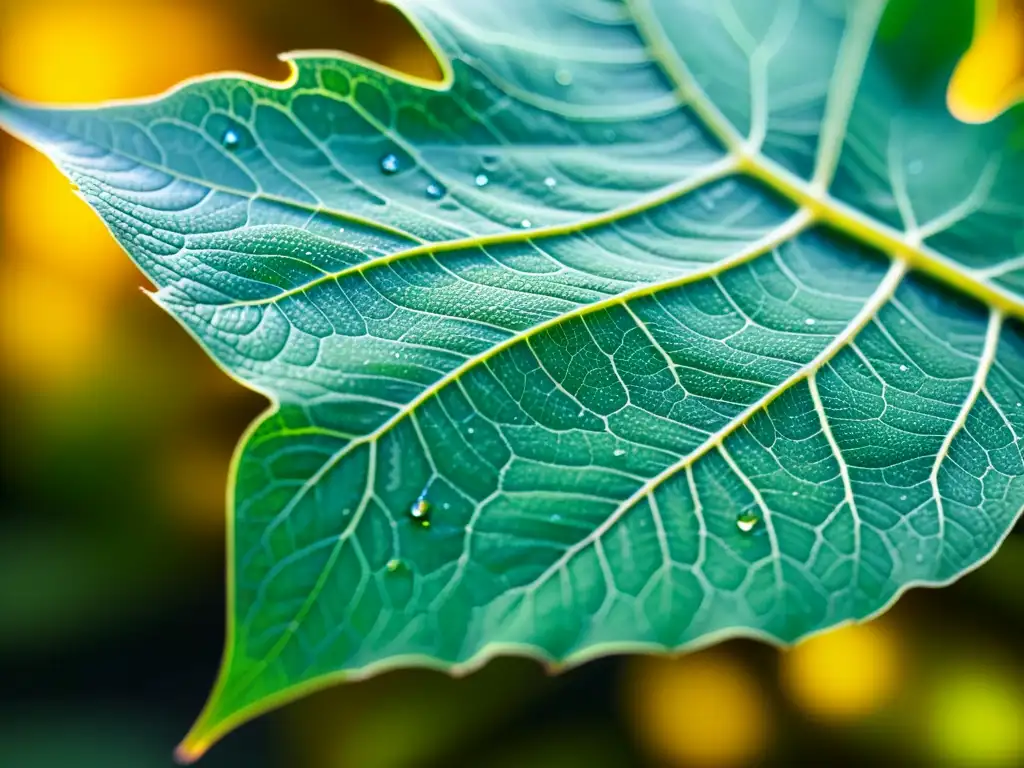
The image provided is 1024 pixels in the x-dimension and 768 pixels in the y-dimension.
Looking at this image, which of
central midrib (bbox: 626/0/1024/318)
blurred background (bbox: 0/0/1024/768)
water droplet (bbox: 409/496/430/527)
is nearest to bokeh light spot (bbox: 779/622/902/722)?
blurred background (bbox: 0/0/1024/768)

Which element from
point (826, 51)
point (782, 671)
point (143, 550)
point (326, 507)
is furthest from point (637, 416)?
point (143, 550)

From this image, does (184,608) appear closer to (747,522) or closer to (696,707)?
(696,707)

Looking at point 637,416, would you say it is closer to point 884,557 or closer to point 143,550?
point 884,557

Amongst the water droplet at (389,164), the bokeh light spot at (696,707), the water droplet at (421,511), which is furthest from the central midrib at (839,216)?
the bokeh light spot at (696,707)

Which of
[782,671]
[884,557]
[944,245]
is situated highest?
[944,245]

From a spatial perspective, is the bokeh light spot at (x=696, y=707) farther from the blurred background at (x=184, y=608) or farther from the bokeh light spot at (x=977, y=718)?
the bokeh light spot at (x=977, y=718)

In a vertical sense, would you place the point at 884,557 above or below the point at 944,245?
below

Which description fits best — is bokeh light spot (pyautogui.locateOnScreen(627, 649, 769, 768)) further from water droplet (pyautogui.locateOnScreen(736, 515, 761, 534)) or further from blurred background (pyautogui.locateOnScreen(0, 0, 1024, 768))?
water droplet (pyautogui.locateOnScreen(736, 515, 761, 534))
